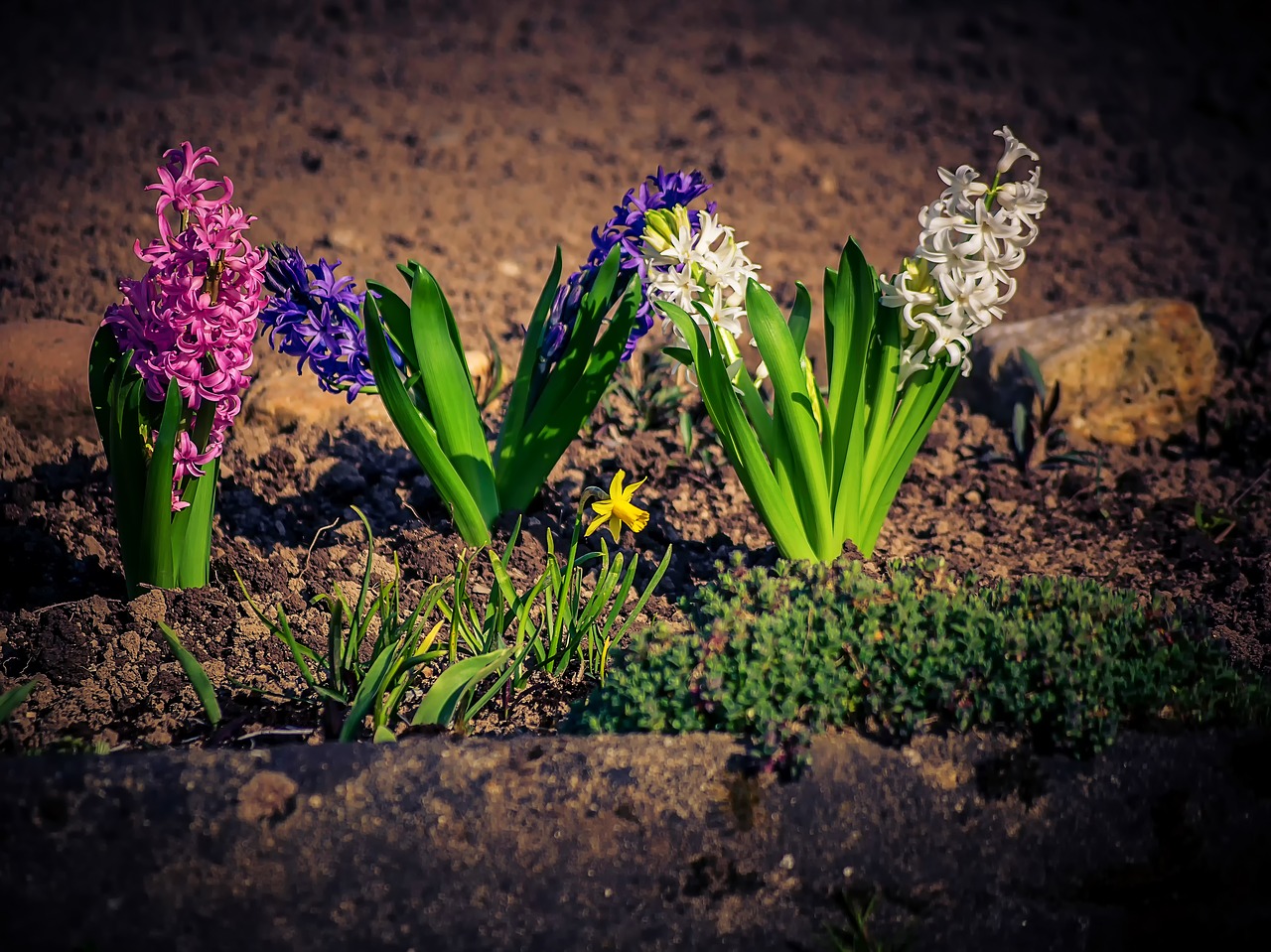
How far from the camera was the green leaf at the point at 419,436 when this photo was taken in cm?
253

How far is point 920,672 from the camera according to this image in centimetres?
208

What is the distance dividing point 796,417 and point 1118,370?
6.47 ft

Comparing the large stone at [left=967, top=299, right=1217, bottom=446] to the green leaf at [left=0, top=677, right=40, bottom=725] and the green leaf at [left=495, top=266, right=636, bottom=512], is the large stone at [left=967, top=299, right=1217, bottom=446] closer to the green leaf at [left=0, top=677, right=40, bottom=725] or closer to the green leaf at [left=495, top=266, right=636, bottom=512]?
the green leaf at [left=495, top=266, right=636, bottom=512]

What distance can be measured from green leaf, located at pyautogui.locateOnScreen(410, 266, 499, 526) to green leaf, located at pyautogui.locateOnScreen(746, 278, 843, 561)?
79 centimetres

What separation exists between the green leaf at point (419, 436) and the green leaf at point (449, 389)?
0.04m

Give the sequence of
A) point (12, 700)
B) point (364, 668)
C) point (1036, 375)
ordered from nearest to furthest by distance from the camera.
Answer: point (12, 700), point (364, 668), point (1036, 375)

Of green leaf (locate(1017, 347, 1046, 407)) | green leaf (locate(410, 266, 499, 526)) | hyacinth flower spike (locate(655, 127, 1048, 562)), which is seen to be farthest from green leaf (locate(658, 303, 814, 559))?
green leaf (locate(1017, 347, 1046, 407))

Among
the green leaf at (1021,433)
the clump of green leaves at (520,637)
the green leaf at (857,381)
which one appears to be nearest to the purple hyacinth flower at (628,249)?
the green leaf at (857,381)

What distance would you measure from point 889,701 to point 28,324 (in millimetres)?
3181

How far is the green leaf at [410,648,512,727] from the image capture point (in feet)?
6.97

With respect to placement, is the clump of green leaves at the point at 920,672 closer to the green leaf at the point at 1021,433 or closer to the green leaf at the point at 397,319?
the green leaf at the point at 397,319

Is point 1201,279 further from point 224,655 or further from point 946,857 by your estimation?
point 224,655

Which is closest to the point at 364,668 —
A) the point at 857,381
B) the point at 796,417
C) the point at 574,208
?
the point at 796,417

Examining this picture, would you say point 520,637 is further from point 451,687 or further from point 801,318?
point 801,318
